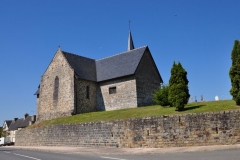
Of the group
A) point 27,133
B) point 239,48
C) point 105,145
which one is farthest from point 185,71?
point 27,133

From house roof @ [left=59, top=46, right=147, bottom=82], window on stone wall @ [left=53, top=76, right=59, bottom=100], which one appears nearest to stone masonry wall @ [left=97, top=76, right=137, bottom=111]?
house roof @ [left=59, top=46, right=147, bottom=82]

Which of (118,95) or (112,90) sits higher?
(112,90)

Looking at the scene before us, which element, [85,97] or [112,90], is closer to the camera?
[112,90]

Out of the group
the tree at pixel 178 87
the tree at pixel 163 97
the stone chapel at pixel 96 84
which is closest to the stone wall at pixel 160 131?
the tree at pixel 178 87

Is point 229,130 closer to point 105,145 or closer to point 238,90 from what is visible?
point 238,90

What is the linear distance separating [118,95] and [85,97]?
14.3 feet

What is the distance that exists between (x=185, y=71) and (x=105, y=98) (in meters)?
14.5

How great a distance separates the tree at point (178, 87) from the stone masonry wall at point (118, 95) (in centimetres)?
976

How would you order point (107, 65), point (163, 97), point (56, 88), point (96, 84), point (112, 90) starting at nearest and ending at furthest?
point (163, 97) → point (112, 90) → point (56, 88) → point (96, 84) → point (107, 65)

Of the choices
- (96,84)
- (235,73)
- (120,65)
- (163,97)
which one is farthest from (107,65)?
(235,73)

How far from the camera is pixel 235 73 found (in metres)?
15.9

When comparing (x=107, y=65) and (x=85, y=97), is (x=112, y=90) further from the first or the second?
(x=107, y=65)

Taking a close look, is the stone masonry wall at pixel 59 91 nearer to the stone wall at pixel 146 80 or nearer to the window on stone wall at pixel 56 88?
the window on stone wall at pixel 56 88

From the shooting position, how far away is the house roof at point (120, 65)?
28.9 m
